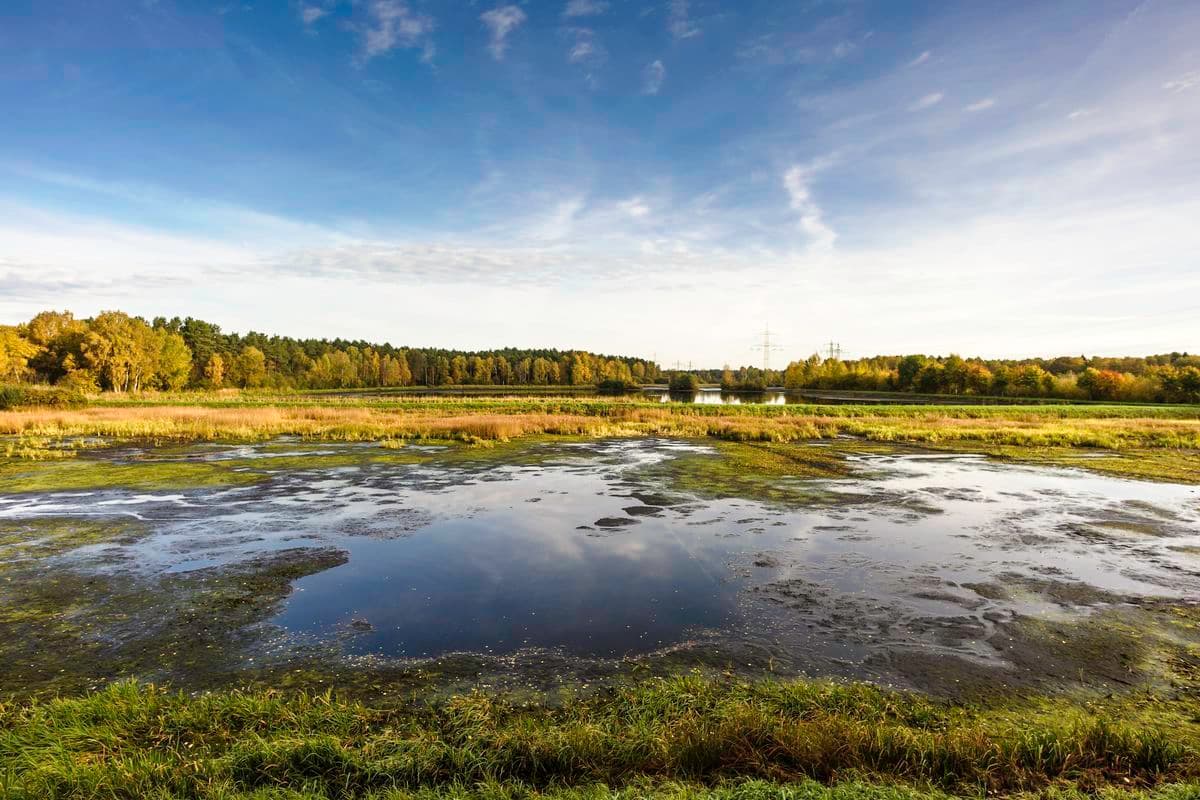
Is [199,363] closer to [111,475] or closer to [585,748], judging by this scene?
[111,475]

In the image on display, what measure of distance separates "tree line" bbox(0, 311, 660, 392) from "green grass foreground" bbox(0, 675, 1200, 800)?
86.1m

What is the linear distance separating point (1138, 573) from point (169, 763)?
15.1m

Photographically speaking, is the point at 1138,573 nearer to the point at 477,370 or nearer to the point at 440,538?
the point at 440,538

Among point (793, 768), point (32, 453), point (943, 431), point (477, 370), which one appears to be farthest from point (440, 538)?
point (477, 370)

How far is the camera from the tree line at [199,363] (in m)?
78.9

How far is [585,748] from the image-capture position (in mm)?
4969

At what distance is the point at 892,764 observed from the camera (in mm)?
4848

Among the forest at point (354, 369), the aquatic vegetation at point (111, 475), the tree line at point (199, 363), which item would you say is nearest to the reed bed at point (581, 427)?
the aquatic vegetation at point (111, 475)

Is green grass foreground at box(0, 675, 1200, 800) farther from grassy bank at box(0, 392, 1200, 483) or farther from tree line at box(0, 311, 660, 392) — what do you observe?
tree line at box(0, 311, 660, 392)

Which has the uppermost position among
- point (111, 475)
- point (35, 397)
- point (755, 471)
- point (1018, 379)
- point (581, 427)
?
point (1018, 379)

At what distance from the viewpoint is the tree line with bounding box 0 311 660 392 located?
78.9 m

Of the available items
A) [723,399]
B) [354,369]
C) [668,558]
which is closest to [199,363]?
[354,369]

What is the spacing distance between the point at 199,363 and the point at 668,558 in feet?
435

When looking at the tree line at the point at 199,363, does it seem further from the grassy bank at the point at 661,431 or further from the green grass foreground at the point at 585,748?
the green grass foreground at the point at 585,748
